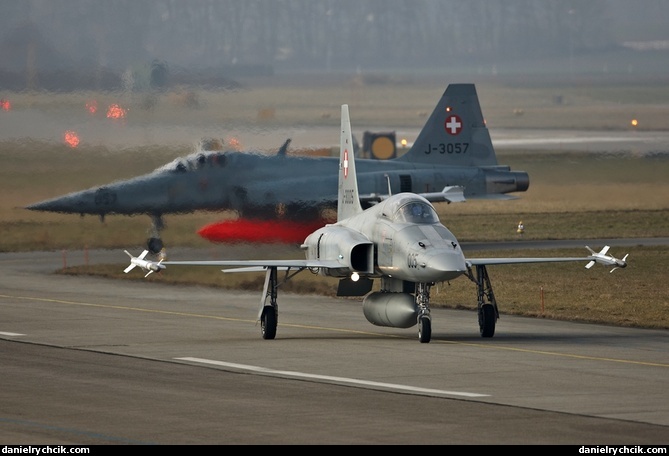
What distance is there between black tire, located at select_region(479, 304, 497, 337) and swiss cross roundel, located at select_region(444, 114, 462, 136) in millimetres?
20524

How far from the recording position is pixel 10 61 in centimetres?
4191

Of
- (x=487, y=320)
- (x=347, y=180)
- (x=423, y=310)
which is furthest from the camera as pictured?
(x=347, y=180)

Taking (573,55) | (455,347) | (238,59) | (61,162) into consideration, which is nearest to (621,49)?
(573,55)

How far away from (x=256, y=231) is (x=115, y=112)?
539 centimetres

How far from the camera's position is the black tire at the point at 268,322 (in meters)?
26.4

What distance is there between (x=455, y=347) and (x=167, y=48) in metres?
20.3

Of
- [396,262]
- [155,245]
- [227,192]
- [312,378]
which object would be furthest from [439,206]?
[312,378]

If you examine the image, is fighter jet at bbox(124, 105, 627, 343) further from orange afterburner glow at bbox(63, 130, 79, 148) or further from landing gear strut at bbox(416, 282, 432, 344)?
orange afterburner glow at bbox(63, 130, 79, 148)

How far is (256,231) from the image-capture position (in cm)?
4103

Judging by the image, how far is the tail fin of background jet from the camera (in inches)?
1826

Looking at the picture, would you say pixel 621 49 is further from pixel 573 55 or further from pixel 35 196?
pixel 35 196

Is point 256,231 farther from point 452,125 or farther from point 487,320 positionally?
point 487,320

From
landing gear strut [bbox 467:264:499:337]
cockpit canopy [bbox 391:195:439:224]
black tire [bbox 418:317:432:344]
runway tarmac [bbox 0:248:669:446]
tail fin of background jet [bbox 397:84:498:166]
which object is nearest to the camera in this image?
runway tarmac [bbox 0:248:669:446]

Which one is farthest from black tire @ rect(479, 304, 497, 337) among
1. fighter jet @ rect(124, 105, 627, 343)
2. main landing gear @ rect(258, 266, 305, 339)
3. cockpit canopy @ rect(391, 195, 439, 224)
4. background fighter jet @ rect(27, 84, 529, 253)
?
background fighter jet @ rect(27, 84, 529, 253)
